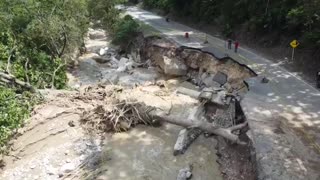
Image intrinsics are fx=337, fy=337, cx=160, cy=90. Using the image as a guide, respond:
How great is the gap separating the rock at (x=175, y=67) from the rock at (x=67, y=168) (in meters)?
14.3

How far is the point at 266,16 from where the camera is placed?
89.7ft

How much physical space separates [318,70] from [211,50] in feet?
29.9

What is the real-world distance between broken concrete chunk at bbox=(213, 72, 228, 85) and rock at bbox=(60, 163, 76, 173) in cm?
1280

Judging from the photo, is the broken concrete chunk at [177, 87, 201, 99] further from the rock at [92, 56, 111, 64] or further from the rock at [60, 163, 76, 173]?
the rock at [92, 56, 111, 64]

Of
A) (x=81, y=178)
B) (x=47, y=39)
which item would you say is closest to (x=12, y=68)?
(x=47, y=39)

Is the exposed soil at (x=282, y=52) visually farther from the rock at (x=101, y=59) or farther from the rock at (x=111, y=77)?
the rock at (x=101, y=59)

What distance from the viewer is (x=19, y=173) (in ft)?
54.4

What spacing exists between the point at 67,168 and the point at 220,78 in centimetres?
1339

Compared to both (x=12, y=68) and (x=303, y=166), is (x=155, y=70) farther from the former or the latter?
(x=303, y=166)

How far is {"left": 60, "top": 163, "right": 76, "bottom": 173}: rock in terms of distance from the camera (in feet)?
54.2

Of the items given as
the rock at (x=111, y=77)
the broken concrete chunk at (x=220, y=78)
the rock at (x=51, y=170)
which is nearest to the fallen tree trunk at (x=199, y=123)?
the broken concrete chunk at (x=220, y=78)

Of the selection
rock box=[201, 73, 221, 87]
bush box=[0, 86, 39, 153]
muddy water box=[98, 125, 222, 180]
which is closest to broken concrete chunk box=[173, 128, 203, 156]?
muddy water box=[98, 125, 222, 180]

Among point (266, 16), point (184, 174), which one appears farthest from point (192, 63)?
point (184, 174)

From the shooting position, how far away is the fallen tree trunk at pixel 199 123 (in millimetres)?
16625
